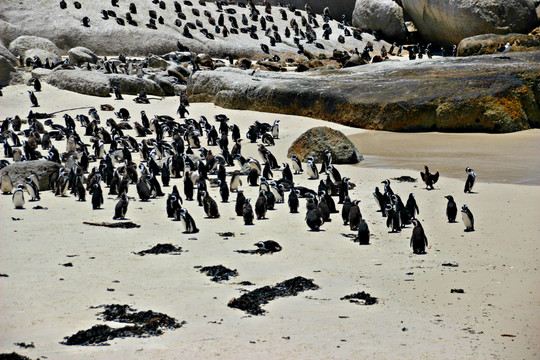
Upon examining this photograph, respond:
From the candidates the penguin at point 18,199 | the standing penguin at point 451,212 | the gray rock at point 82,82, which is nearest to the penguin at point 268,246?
the standing penguin at point 451,212

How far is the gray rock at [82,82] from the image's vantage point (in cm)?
2203

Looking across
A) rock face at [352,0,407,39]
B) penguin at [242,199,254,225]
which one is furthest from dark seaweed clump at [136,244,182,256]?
rock face at [352,0,407,39]

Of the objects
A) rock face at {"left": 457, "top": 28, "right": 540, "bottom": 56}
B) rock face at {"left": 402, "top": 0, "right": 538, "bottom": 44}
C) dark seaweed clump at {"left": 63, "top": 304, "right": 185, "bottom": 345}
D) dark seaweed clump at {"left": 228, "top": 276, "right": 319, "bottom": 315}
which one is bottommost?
dark seaweed clump at {"left": 63, "top": 304, "right": 185, "bottom": 345}

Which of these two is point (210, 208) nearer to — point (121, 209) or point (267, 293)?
point (121, 209)

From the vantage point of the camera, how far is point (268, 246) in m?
8.16

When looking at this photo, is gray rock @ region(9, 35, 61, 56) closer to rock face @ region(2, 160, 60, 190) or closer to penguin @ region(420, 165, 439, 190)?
rock face @ region(2, 160, 60, 190)

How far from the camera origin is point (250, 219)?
9555 millimetres

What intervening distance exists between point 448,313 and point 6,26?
30.3 meters

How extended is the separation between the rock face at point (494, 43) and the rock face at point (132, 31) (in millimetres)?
11035

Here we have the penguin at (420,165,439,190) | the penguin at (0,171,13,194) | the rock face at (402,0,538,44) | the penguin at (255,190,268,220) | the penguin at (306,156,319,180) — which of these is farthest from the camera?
the rock face at (402,0,538,44)

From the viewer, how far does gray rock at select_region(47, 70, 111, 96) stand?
2203cm

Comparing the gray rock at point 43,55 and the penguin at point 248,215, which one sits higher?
the gray rock at point 43,55

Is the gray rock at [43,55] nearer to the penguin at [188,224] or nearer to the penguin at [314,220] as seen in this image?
the penguin at [188,224]

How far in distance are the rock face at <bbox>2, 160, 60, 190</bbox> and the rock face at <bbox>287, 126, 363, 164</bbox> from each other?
466cm
